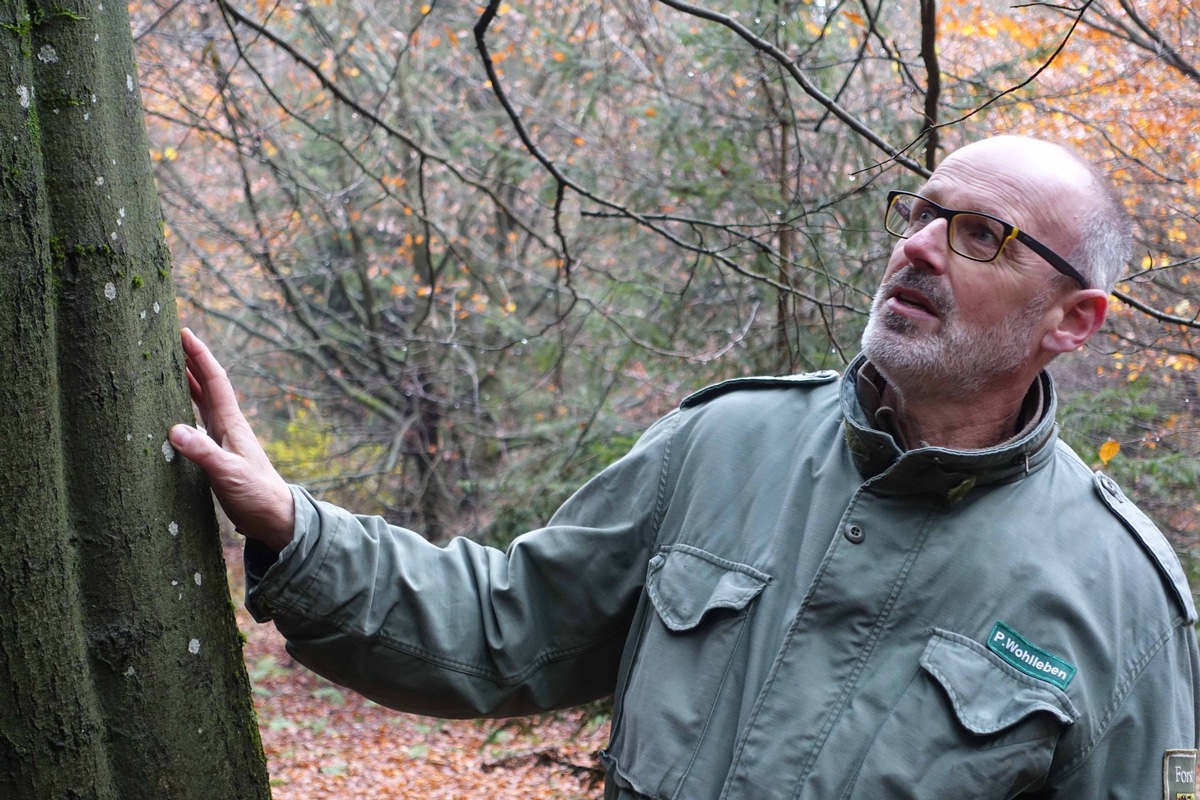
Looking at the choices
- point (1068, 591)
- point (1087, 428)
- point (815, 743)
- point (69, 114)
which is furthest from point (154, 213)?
Result: point (1087, 428)

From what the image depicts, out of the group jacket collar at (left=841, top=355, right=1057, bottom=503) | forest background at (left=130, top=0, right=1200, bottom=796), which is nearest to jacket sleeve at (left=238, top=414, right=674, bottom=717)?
jacket collar at (left=841, top=355, right=1057, bottom=503)

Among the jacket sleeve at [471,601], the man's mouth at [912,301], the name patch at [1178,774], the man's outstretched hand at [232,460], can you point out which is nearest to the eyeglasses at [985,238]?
the man's mouth at [912,301]

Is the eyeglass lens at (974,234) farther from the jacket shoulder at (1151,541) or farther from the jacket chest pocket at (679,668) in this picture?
the jacket chest pocket at (679,668)

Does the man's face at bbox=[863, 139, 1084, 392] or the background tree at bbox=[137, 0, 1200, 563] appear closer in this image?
the man's face at bbox=[863, 139, 1084, 392]

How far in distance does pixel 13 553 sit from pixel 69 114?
0.61 meters

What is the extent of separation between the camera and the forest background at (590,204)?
4.70 m

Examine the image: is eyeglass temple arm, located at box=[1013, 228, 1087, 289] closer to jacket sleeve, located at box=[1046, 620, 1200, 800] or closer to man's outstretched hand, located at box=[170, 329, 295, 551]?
jacket sleeve, located at box=[1046, 620, 1200, 800]

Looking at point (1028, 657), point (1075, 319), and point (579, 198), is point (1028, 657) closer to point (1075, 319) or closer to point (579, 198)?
point (1075, 319)

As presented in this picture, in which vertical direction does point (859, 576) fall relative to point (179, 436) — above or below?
below

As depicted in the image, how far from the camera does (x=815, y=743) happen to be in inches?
62.9

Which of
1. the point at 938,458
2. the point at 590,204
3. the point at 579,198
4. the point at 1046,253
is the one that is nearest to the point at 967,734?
the point at 938,458

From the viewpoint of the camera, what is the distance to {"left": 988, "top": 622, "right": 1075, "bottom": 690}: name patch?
1.58 metres

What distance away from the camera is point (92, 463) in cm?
145

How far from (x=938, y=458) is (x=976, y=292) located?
1.19ft
